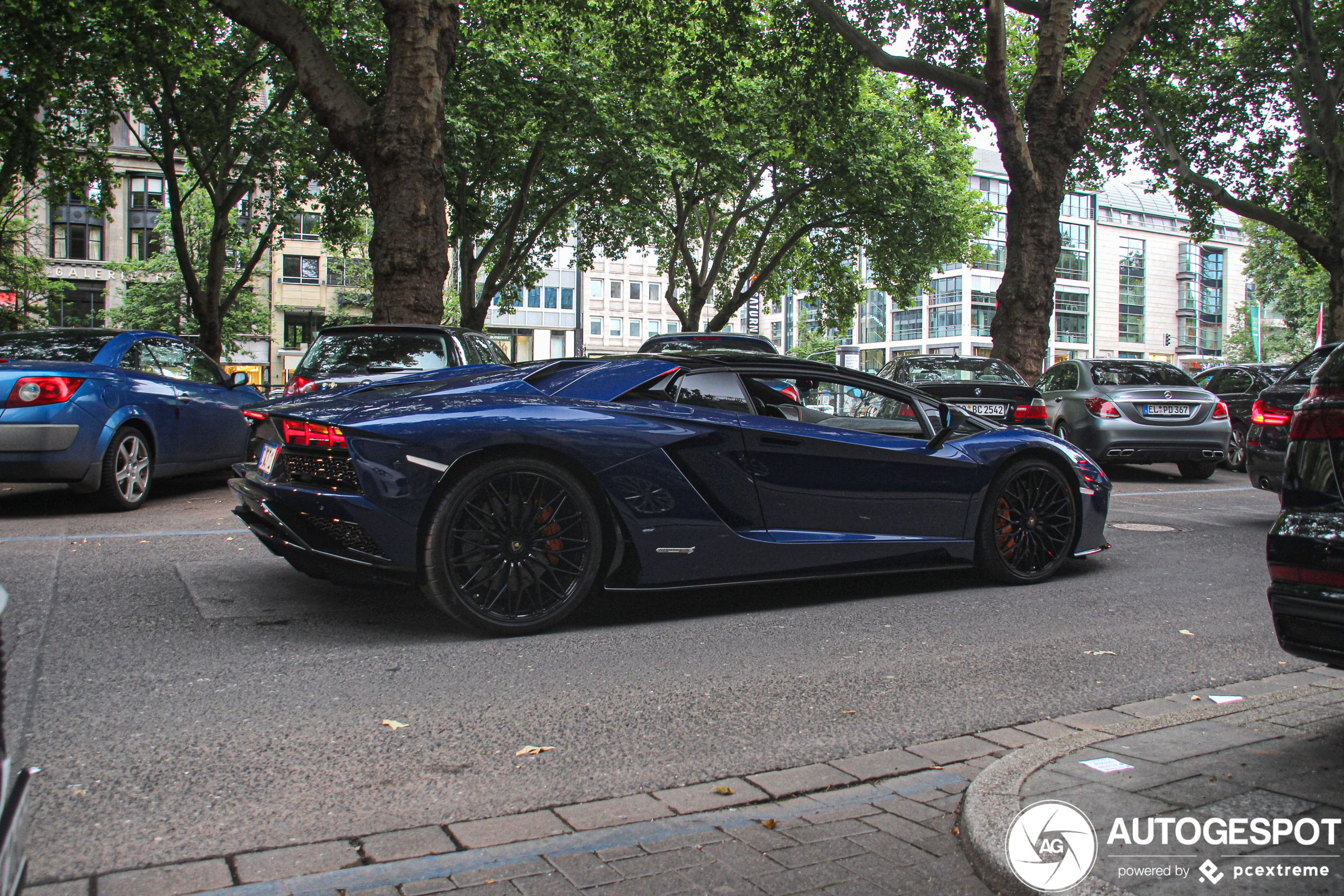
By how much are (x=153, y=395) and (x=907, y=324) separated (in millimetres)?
76979

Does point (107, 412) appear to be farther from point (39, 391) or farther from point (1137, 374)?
point (1137, 374)

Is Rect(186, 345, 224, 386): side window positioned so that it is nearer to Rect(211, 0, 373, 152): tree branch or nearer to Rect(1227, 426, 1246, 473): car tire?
Rect(211, 0, 373, 152): tree branch

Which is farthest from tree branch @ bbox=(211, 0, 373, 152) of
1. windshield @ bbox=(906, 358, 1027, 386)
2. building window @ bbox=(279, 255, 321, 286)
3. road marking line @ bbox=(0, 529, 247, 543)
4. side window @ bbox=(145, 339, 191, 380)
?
building window @ bbox=(279, 255, 321, 286)

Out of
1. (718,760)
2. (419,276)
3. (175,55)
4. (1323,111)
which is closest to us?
(718,760)

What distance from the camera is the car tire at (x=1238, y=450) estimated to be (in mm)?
14680

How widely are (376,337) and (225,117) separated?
17837 mm

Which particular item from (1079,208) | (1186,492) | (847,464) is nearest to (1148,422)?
(1186,492)

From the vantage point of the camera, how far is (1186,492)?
466 inches

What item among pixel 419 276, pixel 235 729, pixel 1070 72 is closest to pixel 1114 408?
pixel 419 276

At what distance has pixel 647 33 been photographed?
68.7ft

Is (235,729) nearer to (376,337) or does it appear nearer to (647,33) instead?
(376,337)

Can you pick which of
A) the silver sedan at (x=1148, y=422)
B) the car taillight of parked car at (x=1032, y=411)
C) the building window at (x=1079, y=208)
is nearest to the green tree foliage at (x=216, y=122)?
the car taillight of parked car at (x=1032, y=411)

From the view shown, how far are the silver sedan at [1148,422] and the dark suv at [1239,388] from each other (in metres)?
0.46

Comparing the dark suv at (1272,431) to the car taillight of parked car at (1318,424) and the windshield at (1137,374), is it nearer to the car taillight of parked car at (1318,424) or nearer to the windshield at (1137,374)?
the windshield at (1137,374)
